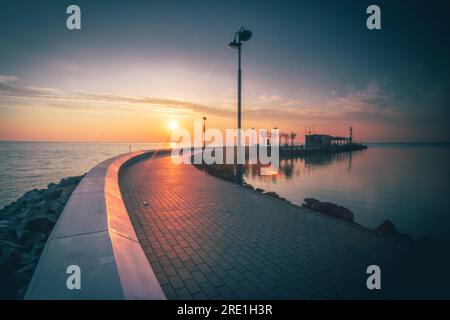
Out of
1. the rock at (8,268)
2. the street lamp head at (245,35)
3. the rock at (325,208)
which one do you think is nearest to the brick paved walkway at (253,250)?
the rock at (8,268)

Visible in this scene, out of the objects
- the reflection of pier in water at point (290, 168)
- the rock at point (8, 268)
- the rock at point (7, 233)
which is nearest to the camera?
the rock at point (8, 268)

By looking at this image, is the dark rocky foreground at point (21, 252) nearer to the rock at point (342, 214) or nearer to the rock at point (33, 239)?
the rock at point (33, 239)

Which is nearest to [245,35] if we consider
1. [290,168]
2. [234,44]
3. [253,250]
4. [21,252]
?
[234,44]

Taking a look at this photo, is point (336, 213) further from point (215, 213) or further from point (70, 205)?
point (70, 205)

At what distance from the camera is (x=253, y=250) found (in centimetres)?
427

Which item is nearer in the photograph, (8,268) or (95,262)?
(95,262)

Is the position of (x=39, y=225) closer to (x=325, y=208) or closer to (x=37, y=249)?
(x=37, y=249)

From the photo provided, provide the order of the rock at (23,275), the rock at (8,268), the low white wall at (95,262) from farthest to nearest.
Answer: the rock at (23,275) → the rock at (8,268) → the low white wall at (95,262)

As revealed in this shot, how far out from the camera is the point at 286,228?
5402 mm

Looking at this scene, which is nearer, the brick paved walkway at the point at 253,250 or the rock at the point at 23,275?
the brick paved walkway at the point at 253,250

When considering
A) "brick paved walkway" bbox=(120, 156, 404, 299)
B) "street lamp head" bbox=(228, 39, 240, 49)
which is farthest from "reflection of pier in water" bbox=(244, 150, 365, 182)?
"brick paved walkway" bbox=(120, 156, 404, 299)

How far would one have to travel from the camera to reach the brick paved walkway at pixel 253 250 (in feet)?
10.4
